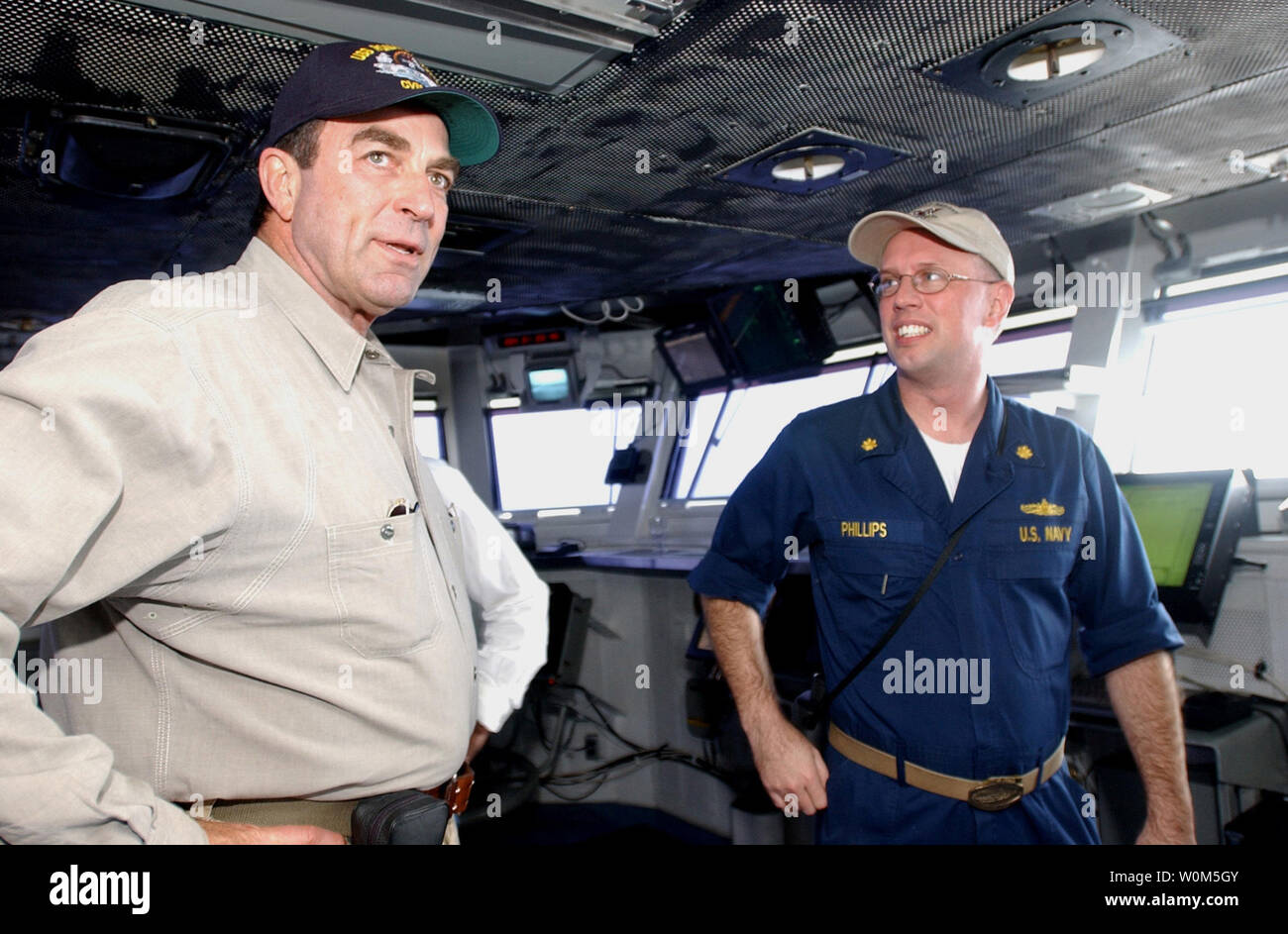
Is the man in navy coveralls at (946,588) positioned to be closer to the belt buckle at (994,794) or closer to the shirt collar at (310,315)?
the belt buckle at (994,794)

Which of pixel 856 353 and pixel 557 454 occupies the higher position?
pixel 856 353

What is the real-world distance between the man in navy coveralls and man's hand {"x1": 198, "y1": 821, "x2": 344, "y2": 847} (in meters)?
1.05

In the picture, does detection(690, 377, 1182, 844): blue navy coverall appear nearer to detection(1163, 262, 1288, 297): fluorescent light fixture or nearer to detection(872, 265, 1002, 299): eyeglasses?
detection(872, 265, 1002, 299): eyeglasses

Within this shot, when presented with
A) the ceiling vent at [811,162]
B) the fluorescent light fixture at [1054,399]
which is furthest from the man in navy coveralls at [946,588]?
the fluorescent light fixture at [1054,399]

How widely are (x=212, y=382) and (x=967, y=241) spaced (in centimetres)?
157

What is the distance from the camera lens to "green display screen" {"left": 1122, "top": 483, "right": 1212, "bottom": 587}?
2.54 metres

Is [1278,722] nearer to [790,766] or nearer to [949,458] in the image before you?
[949,458]

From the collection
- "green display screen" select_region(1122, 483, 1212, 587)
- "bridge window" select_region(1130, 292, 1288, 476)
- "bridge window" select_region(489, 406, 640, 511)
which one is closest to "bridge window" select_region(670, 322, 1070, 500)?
"bridge window" select_region(489, 406, 640, 511)

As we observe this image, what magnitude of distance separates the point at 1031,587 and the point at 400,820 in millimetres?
1319

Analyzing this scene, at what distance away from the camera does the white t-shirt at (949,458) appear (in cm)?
190

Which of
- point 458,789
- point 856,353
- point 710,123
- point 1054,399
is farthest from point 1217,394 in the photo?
point 458,789

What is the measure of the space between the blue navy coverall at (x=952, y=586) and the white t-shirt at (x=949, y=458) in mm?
45

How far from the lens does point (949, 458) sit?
1928mm
